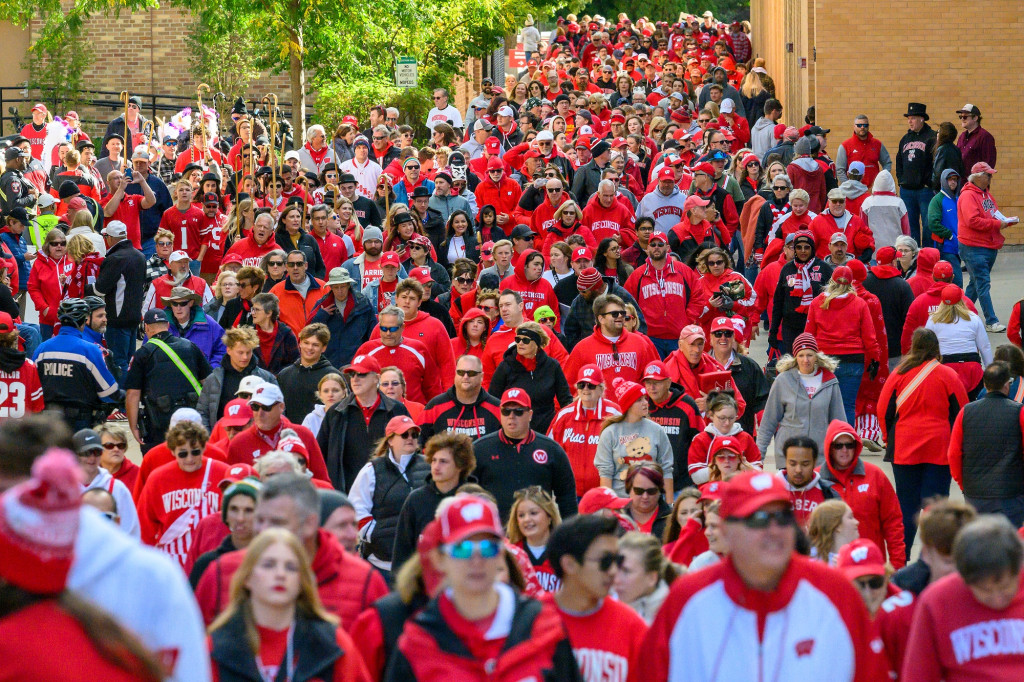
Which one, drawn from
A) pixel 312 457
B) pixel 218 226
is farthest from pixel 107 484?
pixel 218 226

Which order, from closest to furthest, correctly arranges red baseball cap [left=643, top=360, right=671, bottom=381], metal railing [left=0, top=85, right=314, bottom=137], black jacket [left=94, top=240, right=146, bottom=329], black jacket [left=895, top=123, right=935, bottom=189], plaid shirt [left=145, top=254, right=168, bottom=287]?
1. red baseball cap [left=643, top=360, right=671, bottom=381]
2. black jacket [left=94, top=240, right=146, bottom=329]
3. plaid shirt [left=145, top=254, right=168, bottom=287]
4. black jacket [left=895, top=123, right=935, bottom=189]
5. metal railing [left=0, top=85, right=314, bottom=137]

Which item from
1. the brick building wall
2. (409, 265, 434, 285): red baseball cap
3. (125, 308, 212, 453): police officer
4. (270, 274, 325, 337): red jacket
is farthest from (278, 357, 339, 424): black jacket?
the brick building wall

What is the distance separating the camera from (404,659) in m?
4.66

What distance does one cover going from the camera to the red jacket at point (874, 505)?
9.09m

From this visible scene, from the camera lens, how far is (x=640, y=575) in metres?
6.38

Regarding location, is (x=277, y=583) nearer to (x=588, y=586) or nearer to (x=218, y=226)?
(x=588, y=586)

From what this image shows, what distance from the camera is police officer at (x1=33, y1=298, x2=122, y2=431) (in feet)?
37.9

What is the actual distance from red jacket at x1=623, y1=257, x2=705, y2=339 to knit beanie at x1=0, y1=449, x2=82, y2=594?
10834 mm

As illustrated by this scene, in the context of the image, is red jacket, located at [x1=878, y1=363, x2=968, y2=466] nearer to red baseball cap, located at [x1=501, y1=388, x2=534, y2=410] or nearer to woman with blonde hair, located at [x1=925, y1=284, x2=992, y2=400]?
woman with blonde hair, located at [x1=925, y1=284, x2=992, y2=400]

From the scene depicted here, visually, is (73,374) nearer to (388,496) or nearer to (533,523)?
(388,496)

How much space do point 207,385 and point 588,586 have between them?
6405mm

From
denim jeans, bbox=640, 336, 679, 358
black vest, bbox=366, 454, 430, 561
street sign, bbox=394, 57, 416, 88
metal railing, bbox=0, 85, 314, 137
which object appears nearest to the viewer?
black vest, bbox=366, 454, 430, 561

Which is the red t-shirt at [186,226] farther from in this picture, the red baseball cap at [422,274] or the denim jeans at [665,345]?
the denim jeans at [665,345]

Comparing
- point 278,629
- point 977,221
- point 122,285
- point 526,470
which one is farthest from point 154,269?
point 278,629
